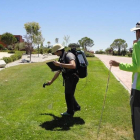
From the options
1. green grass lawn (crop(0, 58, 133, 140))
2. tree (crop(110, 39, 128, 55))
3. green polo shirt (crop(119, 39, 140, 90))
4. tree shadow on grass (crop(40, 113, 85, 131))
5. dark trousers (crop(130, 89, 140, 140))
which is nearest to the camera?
green polo shirt (crop(119, 39, 140, 90))

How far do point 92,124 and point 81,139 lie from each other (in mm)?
765

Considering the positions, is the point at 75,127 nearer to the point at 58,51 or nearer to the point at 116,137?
the point at 116,137

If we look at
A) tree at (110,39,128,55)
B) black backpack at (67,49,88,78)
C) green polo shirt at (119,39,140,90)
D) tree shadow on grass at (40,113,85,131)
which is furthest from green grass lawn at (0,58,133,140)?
tree at (110,39,128,55)

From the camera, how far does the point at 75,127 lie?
4457 mm

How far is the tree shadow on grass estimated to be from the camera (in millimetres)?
4422

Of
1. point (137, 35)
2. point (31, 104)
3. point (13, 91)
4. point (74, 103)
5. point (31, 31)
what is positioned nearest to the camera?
point (137, 35)

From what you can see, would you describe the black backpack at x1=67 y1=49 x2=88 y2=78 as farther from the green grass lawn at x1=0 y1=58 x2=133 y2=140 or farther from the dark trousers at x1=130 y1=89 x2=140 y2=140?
the dark trousers at x1=130 y1=89 x2=140 y2=140

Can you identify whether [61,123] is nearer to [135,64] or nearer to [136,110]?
[136,110]

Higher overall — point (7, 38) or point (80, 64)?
point (7, 38)

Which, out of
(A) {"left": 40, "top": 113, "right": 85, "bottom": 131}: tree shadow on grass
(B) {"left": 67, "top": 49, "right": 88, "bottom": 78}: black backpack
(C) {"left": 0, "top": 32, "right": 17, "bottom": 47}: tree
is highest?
(C) {"left": 0, "top": 32, "right": 17, "bottom": 47}: tree

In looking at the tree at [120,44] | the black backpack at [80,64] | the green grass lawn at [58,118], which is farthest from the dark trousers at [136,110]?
the tree at [120,44]

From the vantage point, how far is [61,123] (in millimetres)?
4668

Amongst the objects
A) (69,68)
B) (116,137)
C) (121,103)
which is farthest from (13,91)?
(116,137)

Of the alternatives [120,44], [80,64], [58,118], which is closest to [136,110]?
[80,64]
